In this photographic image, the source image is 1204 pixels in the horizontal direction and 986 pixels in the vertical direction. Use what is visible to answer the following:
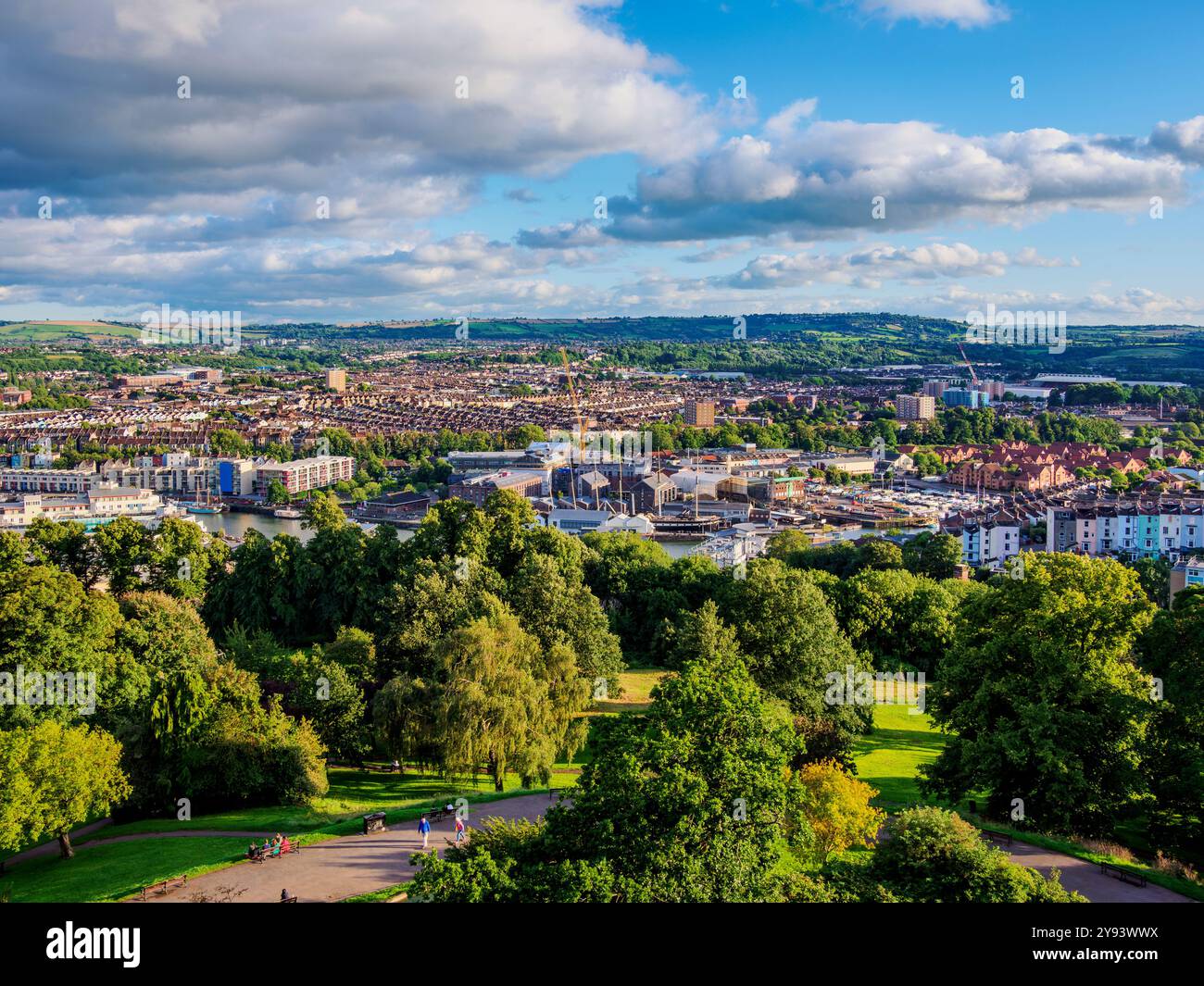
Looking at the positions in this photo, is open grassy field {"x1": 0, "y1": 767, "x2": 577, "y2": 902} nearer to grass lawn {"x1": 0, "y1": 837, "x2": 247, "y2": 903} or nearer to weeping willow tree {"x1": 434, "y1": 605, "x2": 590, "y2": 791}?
grass lawn {"x1": 0, "y1": 837, "x2": 247, "y2": 903}

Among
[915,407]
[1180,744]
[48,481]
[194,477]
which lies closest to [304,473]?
[194,477]

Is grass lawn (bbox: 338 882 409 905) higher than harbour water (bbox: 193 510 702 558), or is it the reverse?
grass lawn (bbox: 338 882 409 905)

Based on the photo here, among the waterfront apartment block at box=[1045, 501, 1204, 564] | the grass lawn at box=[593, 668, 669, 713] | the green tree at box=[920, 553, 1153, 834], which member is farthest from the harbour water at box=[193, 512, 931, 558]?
the green tree at box=[920, 553, 1153, 834]

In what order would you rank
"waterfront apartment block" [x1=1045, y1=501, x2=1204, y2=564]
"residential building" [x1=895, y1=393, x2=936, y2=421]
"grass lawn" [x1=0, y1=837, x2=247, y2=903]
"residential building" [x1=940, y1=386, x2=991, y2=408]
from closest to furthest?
"grass lawn" [x1=0, y1=837, x2=247, y2=903] < "waterfront apartment block" [x1=1045, y1=501, x2=1204, y2=564] < "residential building" [x1=895, y1=393, x2=936, y2=421] < "residential building" [x1=940, y1=386, x2=991, y2=408]

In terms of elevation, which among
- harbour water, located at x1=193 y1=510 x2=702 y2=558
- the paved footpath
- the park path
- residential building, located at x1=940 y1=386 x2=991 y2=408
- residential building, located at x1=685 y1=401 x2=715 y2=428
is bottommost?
harbour water, located at x1=193 y1=510 x2=702 y2=558

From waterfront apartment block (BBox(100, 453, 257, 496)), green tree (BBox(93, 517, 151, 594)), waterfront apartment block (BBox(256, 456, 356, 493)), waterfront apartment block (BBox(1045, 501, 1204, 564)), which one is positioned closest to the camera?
green tree (BBox(93, 517, 151, 594))

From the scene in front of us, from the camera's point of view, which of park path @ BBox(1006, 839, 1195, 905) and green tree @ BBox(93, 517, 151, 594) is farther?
green tree @ BBox(93, 517, 151, 594)
